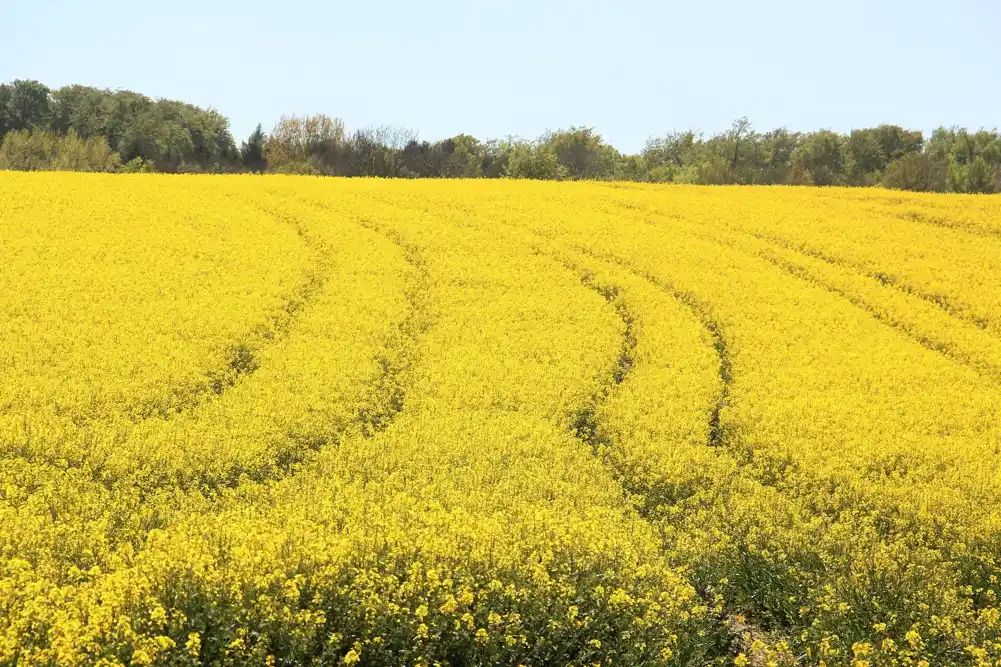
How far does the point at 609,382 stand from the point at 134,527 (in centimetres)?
1104

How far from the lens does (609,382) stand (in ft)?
68.0

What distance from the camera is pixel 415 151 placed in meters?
92.5

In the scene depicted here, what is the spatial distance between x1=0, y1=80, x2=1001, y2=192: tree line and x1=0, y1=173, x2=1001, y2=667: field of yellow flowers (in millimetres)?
43811

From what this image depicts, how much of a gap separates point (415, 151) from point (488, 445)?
259ft

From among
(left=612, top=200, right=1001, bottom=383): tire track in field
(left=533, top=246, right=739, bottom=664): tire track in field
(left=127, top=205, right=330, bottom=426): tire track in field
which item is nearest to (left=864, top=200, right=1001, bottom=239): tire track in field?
(left=612, top=200, right=1001, bottom=383): tire track in field

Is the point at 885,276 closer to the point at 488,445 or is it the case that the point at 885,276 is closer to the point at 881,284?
the point at 881,284

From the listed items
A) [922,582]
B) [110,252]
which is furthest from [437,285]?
[922,582]

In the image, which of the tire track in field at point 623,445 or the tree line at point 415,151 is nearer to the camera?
the tire track in field at point 623,445

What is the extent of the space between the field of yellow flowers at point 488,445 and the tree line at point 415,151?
144 ft

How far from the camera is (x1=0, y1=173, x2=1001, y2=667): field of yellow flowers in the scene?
10.7m

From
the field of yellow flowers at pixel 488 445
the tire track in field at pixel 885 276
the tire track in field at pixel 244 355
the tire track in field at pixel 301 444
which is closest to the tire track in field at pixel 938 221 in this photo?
the tire track in field at pixel 885 276

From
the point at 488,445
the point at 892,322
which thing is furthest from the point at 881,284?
the point at 488,445

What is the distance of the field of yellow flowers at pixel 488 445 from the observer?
10.7m

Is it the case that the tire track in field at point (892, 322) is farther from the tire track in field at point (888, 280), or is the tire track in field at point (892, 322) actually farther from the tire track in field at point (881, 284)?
the tire track in field at point (888, 280)
